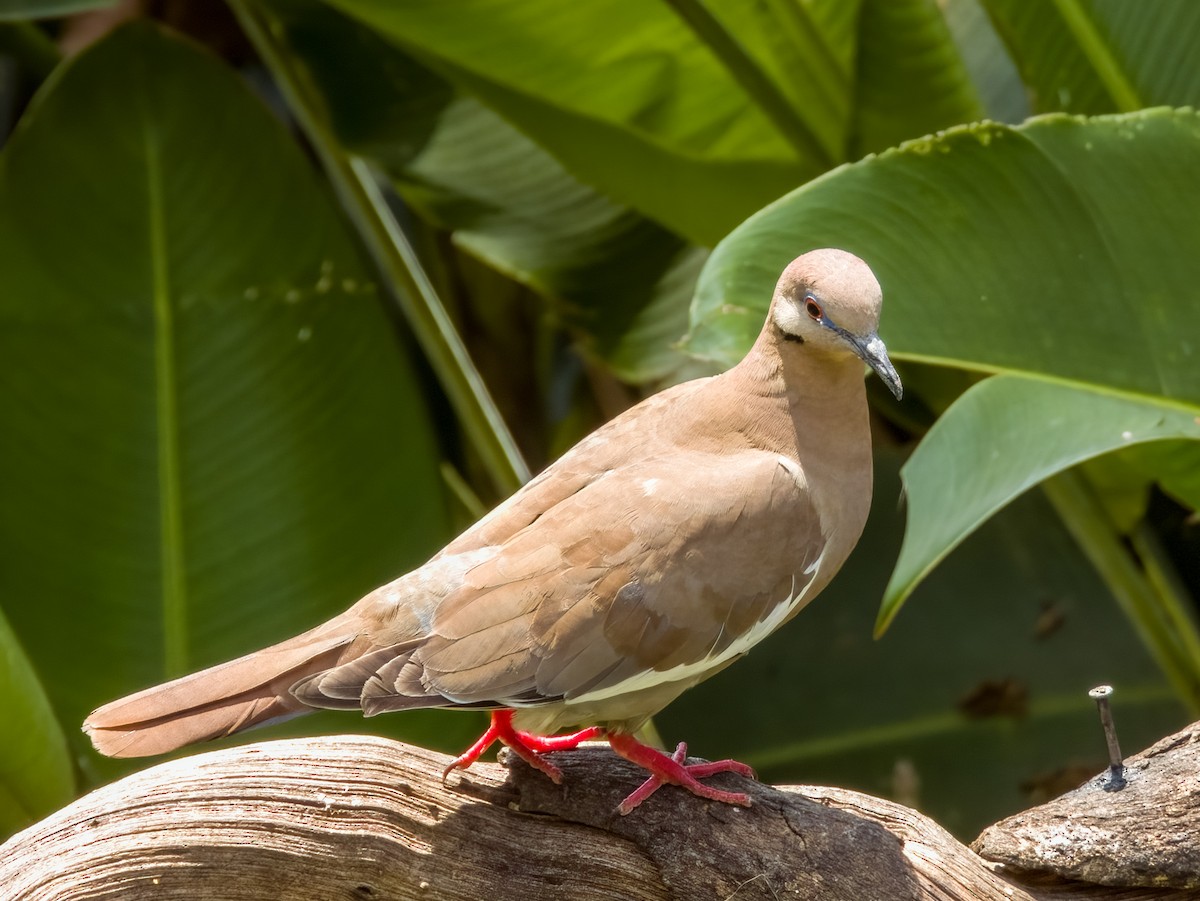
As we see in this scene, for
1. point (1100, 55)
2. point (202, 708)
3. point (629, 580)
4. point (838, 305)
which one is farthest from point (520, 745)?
point (1100, 55)

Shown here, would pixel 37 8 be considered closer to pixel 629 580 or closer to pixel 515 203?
pixel 515 203

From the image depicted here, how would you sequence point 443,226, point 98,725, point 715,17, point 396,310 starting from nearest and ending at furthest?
1. point 98,725
2. point 715,17
3. point 443,226
4. point 396,310

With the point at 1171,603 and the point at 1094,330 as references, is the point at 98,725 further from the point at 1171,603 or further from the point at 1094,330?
the point at 1171,603

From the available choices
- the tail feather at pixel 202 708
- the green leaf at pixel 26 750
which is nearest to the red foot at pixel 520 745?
the tail feather at pixel 202 708

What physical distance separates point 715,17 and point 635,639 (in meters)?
1.30

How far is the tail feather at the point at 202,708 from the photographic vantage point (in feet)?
5.25

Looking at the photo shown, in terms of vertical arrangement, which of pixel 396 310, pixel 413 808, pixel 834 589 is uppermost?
pixel 396 310

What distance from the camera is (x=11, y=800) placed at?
2328mm

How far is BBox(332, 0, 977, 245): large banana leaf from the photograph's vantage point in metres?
2.55

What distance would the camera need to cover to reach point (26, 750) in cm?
224

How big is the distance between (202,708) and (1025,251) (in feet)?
4.50

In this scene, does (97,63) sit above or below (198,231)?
above

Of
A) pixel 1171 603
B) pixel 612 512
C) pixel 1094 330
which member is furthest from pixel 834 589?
pixel 612 512

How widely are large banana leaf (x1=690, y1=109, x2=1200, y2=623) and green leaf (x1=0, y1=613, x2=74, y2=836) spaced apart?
1.20 metres
